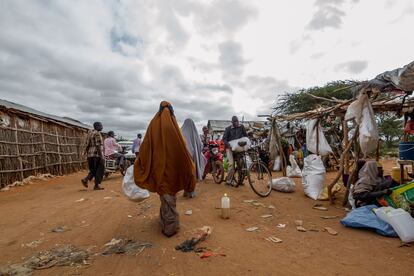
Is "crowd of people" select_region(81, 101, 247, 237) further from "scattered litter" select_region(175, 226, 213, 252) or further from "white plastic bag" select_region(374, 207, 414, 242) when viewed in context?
"white plastic bag" select_region(374, 207, 414, 242)

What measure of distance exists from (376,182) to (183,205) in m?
3.62

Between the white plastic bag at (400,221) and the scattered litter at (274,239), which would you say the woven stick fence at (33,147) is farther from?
the white plastic bag at (400,221)

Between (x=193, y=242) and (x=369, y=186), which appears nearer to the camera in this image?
(x=193, y=242)

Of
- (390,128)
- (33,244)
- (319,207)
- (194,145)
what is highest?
(194,145)

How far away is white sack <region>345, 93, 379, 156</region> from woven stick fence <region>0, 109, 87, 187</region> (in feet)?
34.8

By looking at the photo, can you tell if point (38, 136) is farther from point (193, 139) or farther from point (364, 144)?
point (364, 144)

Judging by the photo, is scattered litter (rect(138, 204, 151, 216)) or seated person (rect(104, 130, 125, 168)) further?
seated person (rect(104, 130, 125, 168))

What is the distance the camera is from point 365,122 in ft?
15.9

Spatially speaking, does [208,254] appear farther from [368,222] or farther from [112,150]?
[112,150]

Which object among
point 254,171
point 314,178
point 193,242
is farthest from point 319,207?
point 193,242

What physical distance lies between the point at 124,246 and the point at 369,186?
13.4 feet

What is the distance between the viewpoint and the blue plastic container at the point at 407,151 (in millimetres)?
5539

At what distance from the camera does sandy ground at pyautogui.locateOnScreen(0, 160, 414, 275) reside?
2760 millimetres

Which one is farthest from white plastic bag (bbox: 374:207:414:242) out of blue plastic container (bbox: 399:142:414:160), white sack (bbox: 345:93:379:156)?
blue plastic container (bbox: 399:142:414:160)
